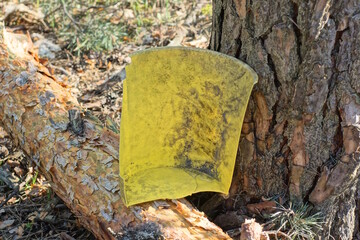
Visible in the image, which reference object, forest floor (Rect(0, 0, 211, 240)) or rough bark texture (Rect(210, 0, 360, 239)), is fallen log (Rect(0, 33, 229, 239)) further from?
rough bark texture (Rect(210, 0, 360, 239))

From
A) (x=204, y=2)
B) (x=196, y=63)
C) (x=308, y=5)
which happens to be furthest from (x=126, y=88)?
(x=204, y=2)

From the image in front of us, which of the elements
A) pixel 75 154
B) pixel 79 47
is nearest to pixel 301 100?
pixel 75 154

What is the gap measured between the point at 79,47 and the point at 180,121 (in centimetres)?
165

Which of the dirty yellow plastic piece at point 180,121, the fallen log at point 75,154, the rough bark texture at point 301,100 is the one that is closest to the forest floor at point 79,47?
the fallen log at point 75,154

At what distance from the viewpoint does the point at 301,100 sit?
1662mm

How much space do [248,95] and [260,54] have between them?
0.15 m

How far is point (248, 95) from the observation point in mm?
1704

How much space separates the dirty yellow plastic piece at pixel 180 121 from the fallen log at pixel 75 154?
79 mm

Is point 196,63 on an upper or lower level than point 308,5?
lower

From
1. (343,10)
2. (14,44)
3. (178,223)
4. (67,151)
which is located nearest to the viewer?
(343,10)

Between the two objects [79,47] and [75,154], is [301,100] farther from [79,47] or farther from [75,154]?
[79,47]

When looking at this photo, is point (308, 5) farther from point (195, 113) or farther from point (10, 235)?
point (10, 235)

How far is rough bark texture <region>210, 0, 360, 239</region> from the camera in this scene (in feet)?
5.10

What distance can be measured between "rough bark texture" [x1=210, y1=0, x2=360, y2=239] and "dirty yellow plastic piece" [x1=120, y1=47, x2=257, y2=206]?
7 cm
